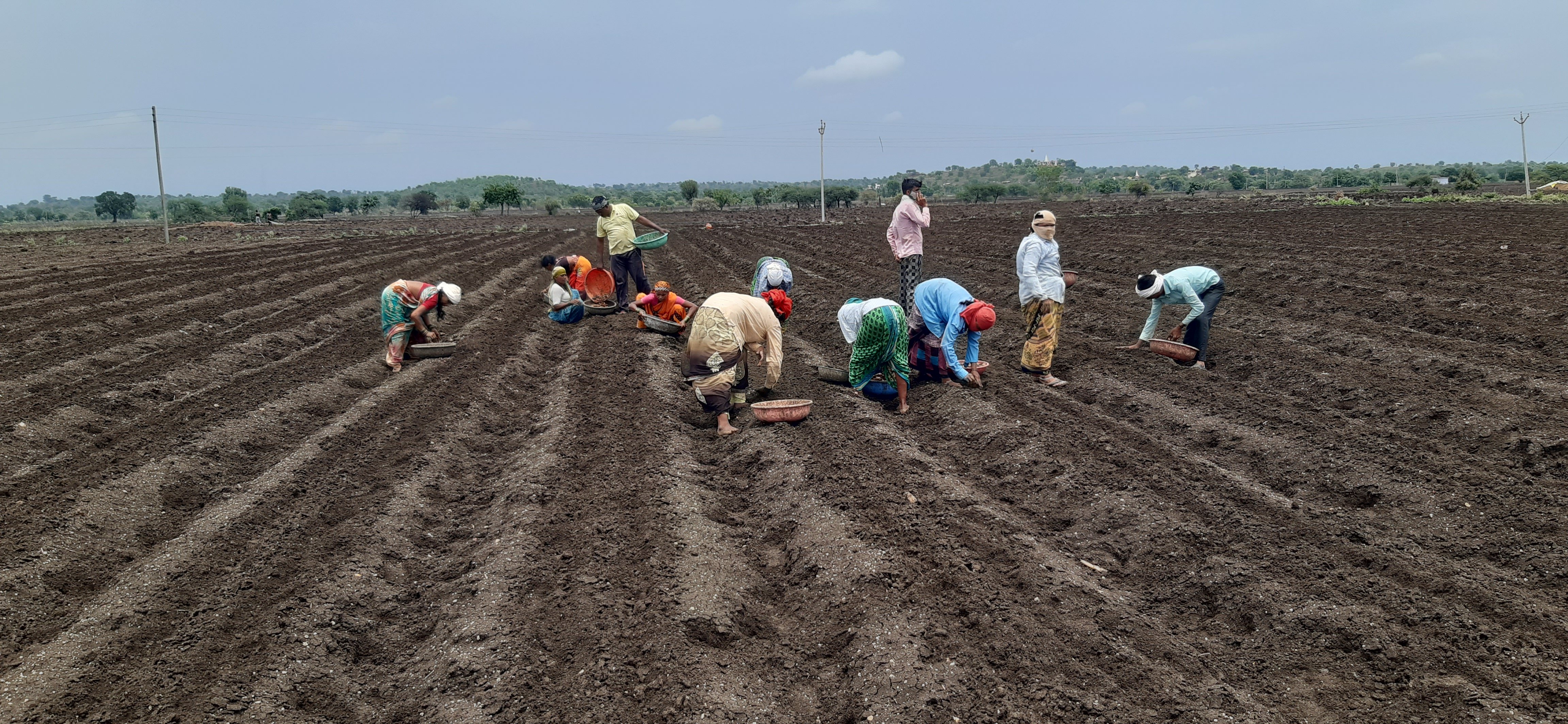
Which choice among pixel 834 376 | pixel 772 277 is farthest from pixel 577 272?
pixel 772 277

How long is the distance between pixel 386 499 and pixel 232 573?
105cm

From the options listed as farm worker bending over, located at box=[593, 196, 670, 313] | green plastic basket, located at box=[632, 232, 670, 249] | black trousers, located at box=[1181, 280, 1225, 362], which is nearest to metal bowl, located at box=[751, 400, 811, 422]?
black trousers, located at box=[1181, 280, 1225, 362]

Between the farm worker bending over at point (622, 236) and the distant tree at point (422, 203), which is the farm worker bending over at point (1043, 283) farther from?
the distant tree at point (422, 203)

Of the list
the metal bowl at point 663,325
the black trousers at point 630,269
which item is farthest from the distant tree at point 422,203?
the metal bowl at point 663,325

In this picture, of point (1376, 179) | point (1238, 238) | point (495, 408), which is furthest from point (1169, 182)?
point (495, 408)

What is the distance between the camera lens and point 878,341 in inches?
253

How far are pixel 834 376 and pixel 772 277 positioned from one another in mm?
1320

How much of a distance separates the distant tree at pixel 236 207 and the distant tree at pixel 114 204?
256 inches

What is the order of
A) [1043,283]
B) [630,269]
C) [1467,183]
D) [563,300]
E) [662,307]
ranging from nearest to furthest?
1. [1043,283]
2. [662,307]
3. [630,269]
4. [563,300]
5. [1467,183]

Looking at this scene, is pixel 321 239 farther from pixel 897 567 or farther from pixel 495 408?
pixel 897 567

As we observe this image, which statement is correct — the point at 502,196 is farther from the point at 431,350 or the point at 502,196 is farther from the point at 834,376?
the point at 834,376

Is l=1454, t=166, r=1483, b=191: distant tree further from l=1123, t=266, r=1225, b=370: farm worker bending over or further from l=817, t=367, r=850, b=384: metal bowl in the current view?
l=817, t=367, r=850, b=384: metal bowl

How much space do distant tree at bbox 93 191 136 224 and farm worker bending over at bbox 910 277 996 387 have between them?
7583cm

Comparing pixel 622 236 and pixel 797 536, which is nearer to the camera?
pixel 797 536
